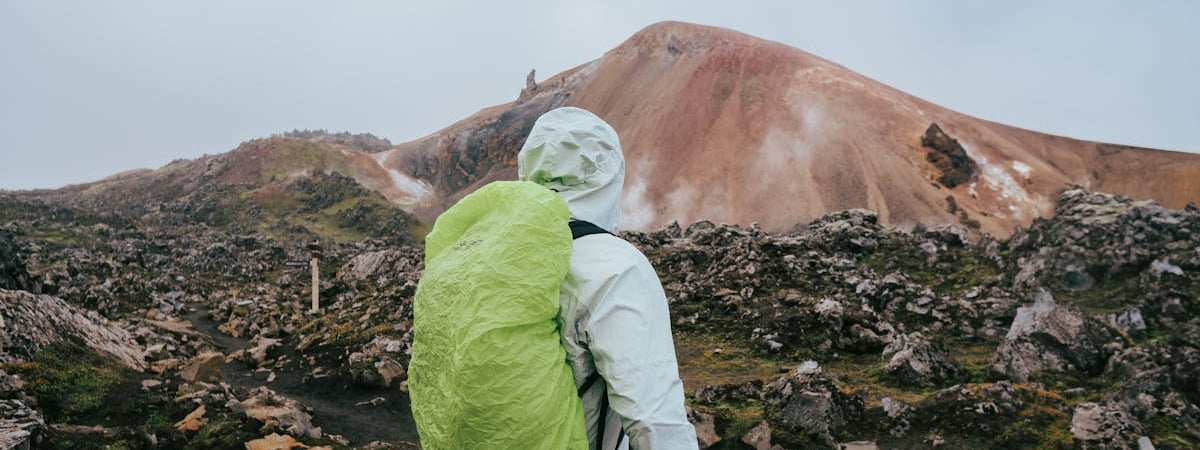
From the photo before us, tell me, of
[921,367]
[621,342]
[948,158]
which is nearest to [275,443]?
[621,342]

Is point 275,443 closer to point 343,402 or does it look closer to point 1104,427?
point 343,402

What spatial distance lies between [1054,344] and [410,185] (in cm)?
5805

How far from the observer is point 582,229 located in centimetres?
242

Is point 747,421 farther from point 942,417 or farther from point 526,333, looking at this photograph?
point 526,333

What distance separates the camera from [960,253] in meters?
19.8

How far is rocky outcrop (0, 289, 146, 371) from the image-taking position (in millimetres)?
8672

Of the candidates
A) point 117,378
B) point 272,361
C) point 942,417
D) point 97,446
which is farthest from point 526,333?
point 272,361

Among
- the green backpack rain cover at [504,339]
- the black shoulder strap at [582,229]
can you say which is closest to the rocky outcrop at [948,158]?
the black shoulder strap at [582,229]

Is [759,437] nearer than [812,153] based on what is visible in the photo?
Yes

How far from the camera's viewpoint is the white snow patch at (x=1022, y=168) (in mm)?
35309

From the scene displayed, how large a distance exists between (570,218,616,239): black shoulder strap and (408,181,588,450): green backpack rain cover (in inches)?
5.4

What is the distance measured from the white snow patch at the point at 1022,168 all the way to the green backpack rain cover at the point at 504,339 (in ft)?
131

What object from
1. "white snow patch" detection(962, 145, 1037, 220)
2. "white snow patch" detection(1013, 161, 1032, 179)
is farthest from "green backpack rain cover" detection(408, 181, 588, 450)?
"white snow patch" detection(1013, 161, 1032, 179)

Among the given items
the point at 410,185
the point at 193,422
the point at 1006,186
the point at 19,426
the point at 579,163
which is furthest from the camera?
the point at 410,185
